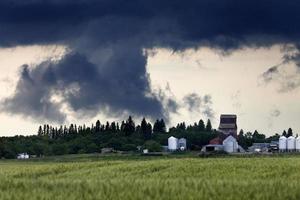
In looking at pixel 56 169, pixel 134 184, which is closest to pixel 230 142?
pixel 56 169

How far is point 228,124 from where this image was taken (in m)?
198

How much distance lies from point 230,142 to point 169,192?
144817mm

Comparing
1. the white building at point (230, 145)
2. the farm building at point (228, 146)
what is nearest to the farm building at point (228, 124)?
the farm building at point (228, 146)

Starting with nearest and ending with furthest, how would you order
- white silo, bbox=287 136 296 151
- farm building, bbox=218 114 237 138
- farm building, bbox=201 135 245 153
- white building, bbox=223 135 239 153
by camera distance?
farm building, bbox=201 135 245 153 → white building, bbox=223 135 239 153 → white silo, bbox=287 136 296 151 → farm building, bbox=218 114 237 138

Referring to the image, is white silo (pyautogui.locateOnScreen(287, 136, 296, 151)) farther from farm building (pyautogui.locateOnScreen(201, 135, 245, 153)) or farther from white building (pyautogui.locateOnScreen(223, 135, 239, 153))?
white building (pyautogui.locateOnScreen(223, 135, 239, 153))

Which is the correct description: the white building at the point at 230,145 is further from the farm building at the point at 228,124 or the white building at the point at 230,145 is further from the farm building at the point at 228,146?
the farm building at the point at 228,124

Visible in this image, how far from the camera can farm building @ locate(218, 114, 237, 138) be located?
196 meters

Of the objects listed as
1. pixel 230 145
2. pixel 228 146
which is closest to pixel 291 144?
pixel 230 145

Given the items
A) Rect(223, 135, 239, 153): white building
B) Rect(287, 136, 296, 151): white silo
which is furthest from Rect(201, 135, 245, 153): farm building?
Rect(287, 136, 296, 151): white silo

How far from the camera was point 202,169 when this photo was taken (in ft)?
184

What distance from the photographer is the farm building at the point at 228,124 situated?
643ft

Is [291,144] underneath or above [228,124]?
underneath

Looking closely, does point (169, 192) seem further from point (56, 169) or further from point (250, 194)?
point (56, 169)

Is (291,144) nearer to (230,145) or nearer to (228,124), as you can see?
(230,145)
